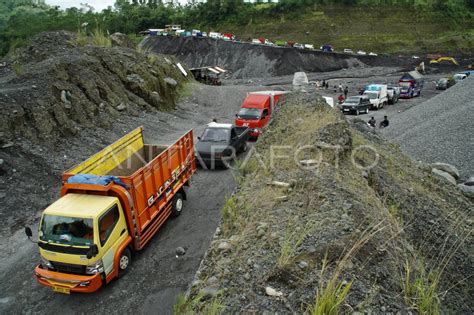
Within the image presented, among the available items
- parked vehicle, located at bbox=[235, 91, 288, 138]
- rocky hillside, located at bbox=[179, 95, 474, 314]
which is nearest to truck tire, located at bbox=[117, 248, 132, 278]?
rocky hillside, located at bbox=[179, 95, 474, 314]

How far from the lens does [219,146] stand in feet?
51.0

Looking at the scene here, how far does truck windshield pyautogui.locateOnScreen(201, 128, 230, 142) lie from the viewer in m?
16.0

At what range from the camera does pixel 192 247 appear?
973 centimetres

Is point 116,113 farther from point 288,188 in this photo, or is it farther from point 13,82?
point 288,188

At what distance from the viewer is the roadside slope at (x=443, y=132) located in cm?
1452

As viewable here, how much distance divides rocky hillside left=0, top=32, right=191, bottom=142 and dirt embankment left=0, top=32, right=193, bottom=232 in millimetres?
37

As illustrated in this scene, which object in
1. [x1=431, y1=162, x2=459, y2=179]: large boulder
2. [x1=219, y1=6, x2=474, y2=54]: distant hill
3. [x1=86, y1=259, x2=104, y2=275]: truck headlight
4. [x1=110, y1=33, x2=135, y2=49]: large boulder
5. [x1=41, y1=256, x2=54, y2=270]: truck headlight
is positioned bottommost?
[x1=41, y1=256, x2=54, y2=270]: truck headlight

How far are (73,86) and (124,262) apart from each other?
14864 millimetres

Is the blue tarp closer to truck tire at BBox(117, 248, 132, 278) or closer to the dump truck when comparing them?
the dump truck

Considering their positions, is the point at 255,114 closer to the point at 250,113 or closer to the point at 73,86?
the point at 250,113

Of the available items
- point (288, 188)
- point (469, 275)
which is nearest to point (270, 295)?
point (288, 188)

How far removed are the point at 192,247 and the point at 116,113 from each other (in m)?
14.6

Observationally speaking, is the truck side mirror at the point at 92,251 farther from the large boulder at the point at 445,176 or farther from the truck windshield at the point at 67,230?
the large boulder at the point at 445,176

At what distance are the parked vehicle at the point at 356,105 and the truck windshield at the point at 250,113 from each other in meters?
12.2
